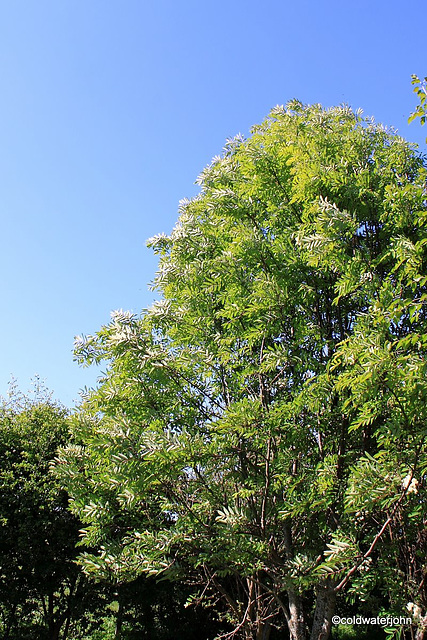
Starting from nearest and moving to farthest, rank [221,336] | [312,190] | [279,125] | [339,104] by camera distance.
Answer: [312,190]
[221,336]
[279,125]
[339,104]

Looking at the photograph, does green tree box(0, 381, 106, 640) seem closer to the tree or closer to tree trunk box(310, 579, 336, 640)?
the tree

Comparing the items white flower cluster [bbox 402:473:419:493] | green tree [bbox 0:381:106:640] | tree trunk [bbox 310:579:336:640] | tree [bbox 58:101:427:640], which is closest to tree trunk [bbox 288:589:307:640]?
tree [bbox 58:101:427:640]

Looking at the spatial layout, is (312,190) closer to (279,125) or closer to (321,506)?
(279,125)

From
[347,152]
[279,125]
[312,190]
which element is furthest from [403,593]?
[279,125]

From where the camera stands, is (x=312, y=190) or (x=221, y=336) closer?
(x=312, y=190)

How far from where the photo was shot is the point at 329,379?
5.93 metres

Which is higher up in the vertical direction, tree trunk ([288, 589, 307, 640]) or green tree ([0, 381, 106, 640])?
green tree ([0, 381, 106, 640])

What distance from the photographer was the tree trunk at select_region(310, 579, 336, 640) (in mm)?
6594

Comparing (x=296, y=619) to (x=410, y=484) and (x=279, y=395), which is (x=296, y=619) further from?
(x=410, y=484)

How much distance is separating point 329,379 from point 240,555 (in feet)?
8.30

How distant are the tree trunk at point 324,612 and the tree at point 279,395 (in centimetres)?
2

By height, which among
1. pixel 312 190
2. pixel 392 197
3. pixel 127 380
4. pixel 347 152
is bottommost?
pixel 127 380

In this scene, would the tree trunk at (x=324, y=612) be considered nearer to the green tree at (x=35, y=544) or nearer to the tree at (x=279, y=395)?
the tree at (x=279, y=395)

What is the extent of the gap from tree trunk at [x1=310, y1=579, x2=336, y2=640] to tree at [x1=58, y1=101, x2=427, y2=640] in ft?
0.08
